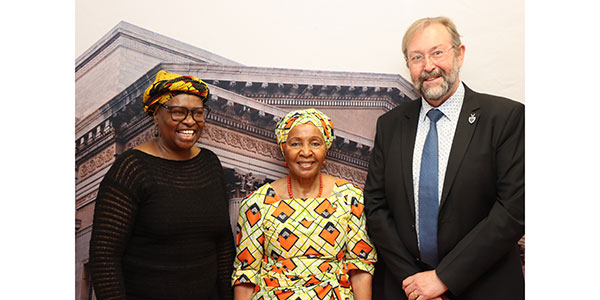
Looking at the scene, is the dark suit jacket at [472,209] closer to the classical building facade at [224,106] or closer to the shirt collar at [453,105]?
the shirt collar at [453,105]

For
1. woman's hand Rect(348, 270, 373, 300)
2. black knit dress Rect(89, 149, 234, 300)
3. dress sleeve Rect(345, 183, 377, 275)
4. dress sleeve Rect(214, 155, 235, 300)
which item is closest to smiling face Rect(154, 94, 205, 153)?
black knit dress Rect(89, 149, 234, 300)

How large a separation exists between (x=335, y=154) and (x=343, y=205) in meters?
0.67

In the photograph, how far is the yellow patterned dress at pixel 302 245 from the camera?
276cm

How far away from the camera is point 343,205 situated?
9.49ft

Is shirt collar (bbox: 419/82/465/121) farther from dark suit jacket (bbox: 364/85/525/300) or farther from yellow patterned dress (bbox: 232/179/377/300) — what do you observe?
yellow patterned dress (bbox: 232/179/377/300)

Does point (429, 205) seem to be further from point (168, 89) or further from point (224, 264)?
point (168, 89)

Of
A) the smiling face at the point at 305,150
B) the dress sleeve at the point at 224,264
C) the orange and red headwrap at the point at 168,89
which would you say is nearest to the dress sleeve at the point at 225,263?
the dress sleeve at the point at 224,264

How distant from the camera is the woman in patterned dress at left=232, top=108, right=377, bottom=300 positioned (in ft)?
9.09

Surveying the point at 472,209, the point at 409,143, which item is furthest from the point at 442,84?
the point at 472,209

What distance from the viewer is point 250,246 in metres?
2.88

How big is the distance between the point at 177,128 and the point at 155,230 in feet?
1.88

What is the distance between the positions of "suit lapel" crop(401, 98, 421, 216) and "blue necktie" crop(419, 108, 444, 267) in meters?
0.05

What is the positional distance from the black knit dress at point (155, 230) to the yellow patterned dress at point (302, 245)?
20 centimetres

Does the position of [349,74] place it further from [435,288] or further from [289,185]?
[435,288]
